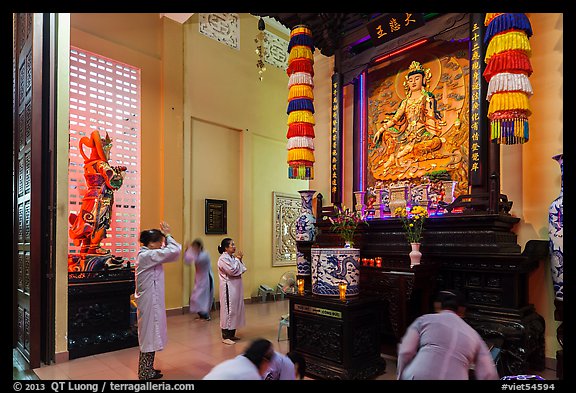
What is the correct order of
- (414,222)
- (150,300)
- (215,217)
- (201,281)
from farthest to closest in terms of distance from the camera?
1. (215,217)
2. (201,281)
3. (414,222)
4. (150,300)

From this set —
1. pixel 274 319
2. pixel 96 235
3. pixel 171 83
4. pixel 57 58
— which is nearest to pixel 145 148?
pixel 171 83

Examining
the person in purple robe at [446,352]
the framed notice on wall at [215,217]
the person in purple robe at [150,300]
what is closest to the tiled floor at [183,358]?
the person in purple robe at [150,300]

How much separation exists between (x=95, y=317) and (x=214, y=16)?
18.9 ft

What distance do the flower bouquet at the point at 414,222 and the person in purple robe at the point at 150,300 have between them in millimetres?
2425

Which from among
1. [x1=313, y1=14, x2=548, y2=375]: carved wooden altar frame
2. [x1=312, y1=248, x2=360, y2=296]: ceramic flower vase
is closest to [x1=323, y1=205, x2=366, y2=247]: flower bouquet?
[x1=313, y1=14, x2=548, y2=375]: carved wooden altar frame

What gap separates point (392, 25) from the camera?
5.42 metres

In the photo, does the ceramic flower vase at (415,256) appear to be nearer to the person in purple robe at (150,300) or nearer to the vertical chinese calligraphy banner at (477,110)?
the vertical chinese calligraphy banner at (477,110)

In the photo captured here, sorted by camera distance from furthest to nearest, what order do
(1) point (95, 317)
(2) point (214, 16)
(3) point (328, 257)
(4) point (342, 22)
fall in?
1. (2) point (214, 16)
2. (4) point (342, 22)
3. (1) point (95, 317)
4. (3) point (328, 257)

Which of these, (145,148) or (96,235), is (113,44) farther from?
(96,235)

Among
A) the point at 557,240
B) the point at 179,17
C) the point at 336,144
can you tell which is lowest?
the point at 557,240

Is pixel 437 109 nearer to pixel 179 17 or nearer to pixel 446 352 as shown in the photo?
pixel 446 352

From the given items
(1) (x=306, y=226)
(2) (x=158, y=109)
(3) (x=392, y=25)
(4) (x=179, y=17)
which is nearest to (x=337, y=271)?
A: (1) (x=306, y=226)

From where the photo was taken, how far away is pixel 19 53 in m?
4.92

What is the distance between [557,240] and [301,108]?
3.53 metres
